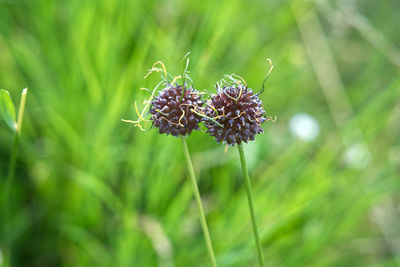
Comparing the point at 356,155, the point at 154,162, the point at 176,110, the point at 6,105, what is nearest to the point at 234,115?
the point at 176,110

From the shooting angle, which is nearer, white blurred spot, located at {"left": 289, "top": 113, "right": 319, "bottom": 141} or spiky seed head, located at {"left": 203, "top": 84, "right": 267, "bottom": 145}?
spiky seed head, located at {"left": 203, "top": 84, "right": 267, "bottom": 145}

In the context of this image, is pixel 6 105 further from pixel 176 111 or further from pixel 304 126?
pixel 304 126

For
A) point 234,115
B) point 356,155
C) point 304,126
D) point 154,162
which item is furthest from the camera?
point 304,126

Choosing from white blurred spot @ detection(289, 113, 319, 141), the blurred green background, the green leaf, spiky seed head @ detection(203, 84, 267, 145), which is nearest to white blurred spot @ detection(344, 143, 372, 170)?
the blurred green background

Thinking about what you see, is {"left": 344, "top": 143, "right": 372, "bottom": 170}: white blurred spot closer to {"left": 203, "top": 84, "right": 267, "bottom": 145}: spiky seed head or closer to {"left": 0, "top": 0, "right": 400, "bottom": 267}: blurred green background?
{"left": 0, "top": 0, "right": 400, "bottom": 267}: blurred green background

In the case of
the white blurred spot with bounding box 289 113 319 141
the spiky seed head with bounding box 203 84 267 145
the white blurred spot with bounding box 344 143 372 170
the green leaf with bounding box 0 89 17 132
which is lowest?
the spiky seed head with bounding box 203 84 267 145

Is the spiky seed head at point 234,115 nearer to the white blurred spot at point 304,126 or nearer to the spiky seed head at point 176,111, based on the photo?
the spiky seed head at point 176,111

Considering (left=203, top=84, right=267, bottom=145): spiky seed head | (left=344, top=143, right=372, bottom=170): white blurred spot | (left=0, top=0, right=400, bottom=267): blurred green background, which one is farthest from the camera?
(left=344, top=143, right=372, bottom=170): white blurred spot

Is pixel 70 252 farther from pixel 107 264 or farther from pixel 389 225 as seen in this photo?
pixel 389 225
